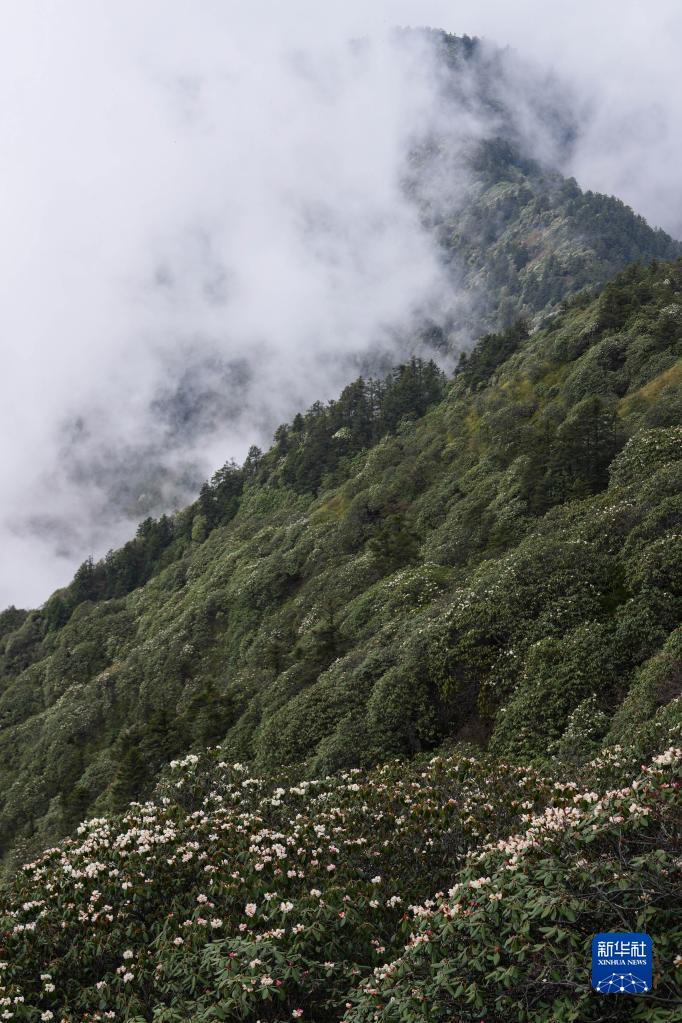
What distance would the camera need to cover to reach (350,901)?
1010cm

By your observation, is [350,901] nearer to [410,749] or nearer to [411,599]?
[410,749]

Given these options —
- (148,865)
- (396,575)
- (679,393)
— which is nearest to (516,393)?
(679,393)

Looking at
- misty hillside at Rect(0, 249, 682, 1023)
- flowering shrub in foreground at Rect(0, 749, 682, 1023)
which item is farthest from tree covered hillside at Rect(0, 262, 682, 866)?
flowering shrub in foreground at Rect(0, 749, 682, 1023)

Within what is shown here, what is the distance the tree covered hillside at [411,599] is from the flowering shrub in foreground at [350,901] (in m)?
7.29

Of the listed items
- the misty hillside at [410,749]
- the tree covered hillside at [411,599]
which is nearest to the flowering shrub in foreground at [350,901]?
the misty hillside at [410,749]

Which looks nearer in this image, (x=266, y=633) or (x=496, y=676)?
(x=496, y=676)

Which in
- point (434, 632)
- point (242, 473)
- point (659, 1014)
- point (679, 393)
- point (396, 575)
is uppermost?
point (242, 473)

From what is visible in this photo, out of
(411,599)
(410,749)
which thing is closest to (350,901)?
(410,749)

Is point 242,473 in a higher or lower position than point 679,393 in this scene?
higher

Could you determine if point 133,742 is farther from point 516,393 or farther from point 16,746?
point 516,393

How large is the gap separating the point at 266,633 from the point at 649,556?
31.3 m

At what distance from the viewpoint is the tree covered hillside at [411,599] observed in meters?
23.8

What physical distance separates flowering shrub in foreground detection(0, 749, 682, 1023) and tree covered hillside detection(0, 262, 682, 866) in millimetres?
7295

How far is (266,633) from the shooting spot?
50562 millimetres
